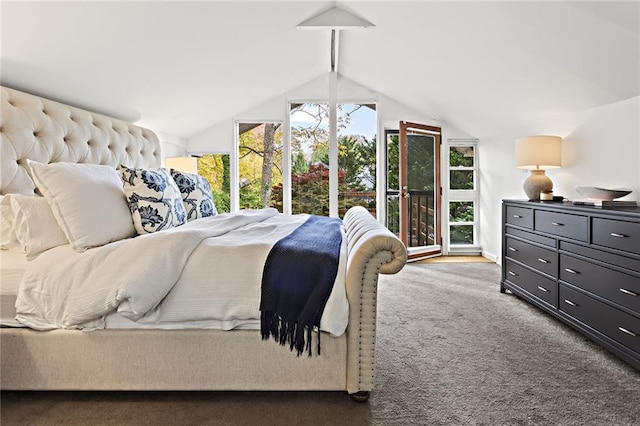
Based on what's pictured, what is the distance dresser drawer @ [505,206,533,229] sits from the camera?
3.18 meters

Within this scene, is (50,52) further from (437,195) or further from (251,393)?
(437,195)

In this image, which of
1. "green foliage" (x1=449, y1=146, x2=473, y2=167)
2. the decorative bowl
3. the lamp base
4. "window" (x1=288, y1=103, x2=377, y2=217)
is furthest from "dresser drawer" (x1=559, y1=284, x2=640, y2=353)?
"window" (x1=288, y1=103, x2=377, y2=217)

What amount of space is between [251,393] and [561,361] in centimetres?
169

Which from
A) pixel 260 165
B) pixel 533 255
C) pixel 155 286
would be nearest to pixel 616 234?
pixel 533 255

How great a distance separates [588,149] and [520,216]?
29.3 inches

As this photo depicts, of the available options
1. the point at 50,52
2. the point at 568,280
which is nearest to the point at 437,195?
the point at 568,280

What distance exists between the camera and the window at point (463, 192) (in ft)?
18.5

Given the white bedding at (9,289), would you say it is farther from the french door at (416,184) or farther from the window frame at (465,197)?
the window frame at (465,197)

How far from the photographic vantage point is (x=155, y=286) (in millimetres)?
1659

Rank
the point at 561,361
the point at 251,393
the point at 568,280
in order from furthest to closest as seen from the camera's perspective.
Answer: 1. the point at 568,280
2. the point at 561,361
3. the point at 251,393

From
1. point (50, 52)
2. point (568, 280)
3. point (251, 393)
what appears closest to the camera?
point (251, 393)

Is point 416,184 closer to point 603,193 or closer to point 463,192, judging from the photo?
point 463,192

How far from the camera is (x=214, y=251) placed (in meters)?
1.82

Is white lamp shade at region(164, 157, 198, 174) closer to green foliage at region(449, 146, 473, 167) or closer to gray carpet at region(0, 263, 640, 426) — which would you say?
gray carpet at region(0, 263, 640, 426)
